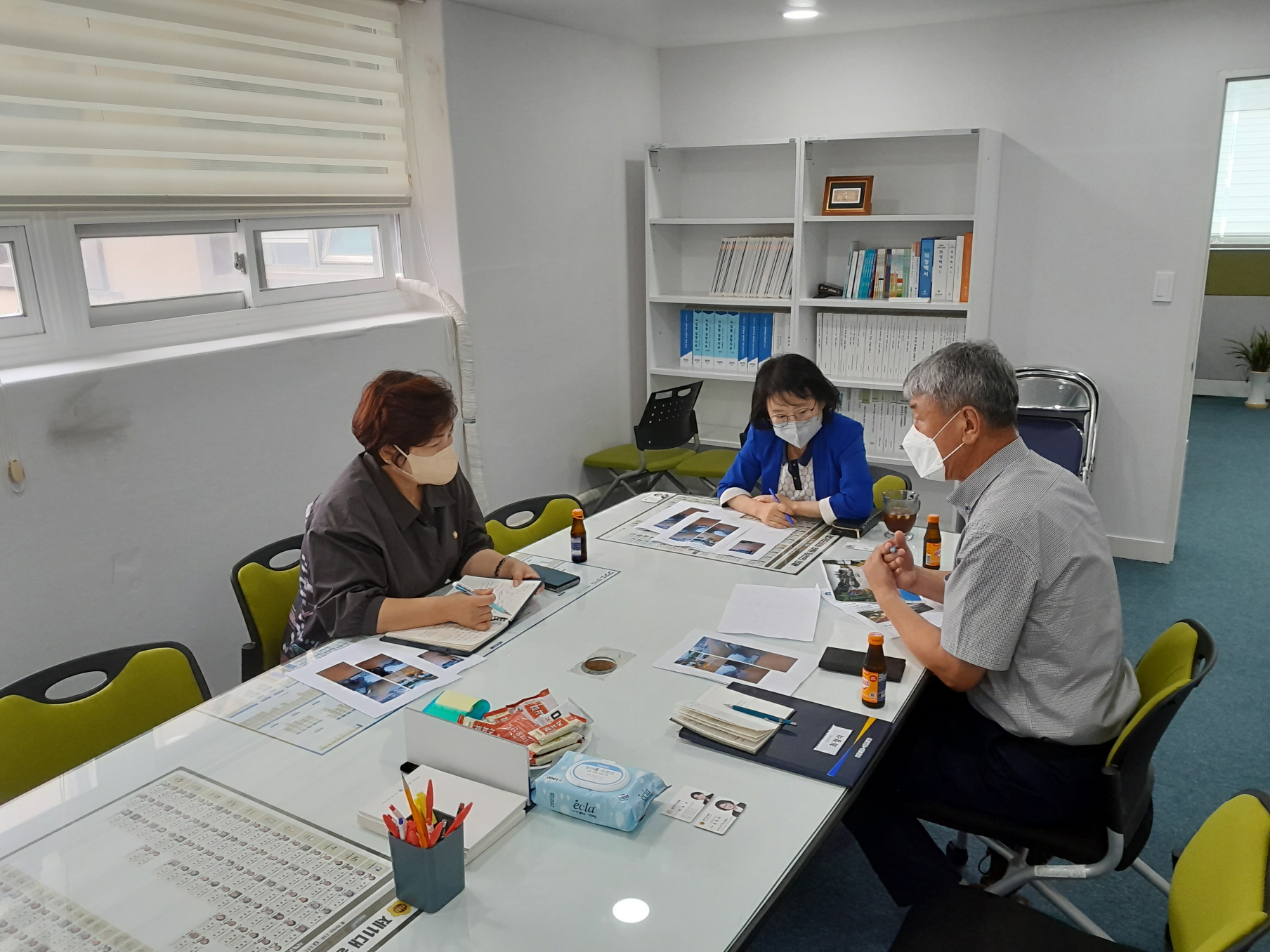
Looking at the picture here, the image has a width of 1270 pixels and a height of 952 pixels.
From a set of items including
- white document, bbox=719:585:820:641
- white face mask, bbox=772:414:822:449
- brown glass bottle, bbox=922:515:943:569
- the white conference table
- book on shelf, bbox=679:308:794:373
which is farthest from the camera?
book on shelf, bbox=679:308:794:373

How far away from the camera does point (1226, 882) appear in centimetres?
144

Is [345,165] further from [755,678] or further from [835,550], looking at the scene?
[755,678]

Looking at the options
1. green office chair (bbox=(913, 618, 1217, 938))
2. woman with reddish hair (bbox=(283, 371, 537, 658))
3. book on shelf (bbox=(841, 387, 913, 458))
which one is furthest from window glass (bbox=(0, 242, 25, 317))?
book on shelf (bbox=(841, 387, 913, 458))

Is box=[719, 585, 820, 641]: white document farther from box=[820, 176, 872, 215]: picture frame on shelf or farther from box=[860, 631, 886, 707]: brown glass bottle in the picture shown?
box=[820, 176, 872, 215]: picture frame on shelf

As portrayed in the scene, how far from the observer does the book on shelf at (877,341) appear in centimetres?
491

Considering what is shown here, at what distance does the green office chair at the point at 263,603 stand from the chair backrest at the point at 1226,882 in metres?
2.15

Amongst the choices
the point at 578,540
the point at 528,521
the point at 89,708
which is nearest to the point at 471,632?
the point at 578,540

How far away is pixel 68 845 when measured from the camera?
5.20 feet

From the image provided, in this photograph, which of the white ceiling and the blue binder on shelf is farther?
the white ceiling

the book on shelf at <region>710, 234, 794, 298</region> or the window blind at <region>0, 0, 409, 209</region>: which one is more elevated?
the window blind at <region>0, 0, 409, 209</region>

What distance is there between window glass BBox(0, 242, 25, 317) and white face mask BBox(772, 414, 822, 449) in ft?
8.20

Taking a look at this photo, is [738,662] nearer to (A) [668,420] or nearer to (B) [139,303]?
(B) [139,303]

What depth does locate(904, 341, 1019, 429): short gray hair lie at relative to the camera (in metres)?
2.12

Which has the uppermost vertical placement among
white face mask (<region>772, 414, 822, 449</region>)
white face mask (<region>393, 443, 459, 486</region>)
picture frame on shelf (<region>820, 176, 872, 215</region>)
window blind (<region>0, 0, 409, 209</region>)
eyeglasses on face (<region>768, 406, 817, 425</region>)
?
window blind (<region>0, 0, 409, 209</region>)
